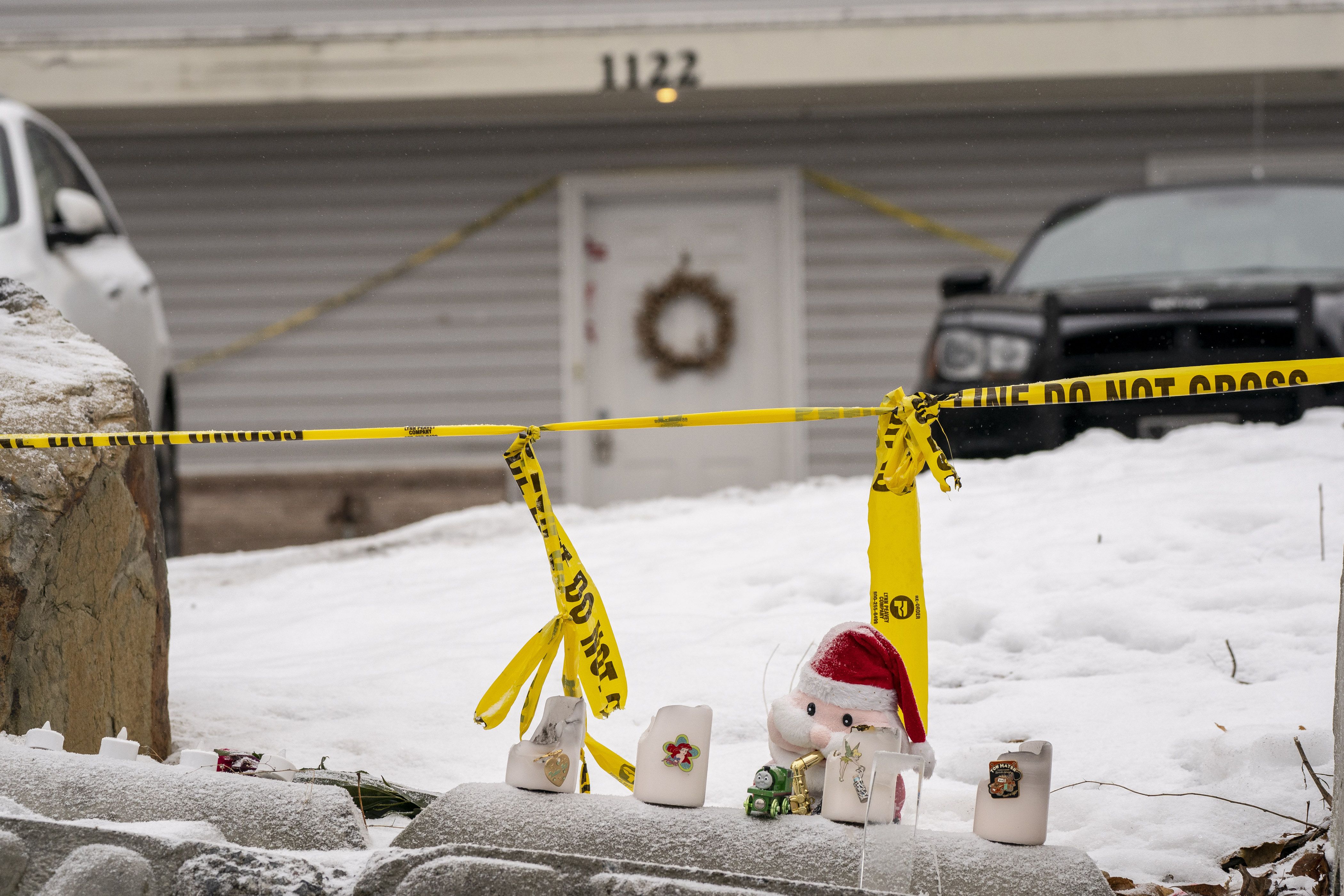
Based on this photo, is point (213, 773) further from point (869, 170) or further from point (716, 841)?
point (869, 170)

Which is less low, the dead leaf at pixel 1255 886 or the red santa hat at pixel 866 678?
the red santa hat at pixel 866 678

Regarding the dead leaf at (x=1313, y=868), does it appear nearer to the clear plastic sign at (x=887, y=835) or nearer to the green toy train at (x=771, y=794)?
the clear plastic sign at (x=887, y=835)

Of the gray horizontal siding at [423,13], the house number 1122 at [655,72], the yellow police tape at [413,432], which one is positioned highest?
the gray horizontal siding at [423,13]

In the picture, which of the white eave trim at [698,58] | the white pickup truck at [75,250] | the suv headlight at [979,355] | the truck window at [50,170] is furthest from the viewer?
the white eave trim at [698,58]

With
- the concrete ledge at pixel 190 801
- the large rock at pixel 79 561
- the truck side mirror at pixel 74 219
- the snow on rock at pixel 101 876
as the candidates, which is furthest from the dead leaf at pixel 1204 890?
the truck side mirror at pixel 74 219

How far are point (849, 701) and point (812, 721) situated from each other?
0.21ft

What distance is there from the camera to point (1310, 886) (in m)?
1.71

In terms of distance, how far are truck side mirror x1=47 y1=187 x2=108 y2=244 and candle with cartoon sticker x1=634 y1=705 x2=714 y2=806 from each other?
3.67 m

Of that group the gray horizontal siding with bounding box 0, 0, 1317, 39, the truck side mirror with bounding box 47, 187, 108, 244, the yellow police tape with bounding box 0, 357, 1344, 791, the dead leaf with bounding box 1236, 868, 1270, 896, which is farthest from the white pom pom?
the gray horizontal siding with bounding box 0, 0, 1317, 39

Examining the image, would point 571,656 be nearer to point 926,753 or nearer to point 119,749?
point 926,753

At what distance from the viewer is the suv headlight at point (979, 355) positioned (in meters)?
4.77

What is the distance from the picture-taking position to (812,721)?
1.60 m

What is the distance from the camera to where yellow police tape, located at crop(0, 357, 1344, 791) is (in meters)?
1.66

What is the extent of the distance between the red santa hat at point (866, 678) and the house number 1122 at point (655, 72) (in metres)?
6.61
